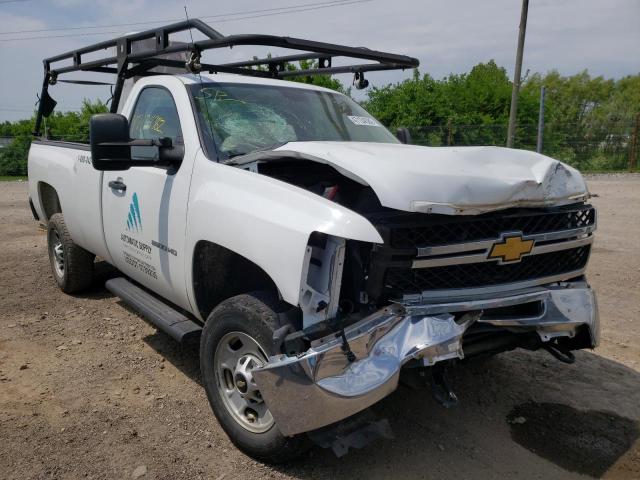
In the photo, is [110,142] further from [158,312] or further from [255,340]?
[255,340]

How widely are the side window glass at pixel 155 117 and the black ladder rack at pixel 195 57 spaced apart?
27cm

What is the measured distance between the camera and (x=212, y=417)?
347 cm

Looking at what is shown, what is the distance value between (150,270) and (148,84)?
1.40 metres

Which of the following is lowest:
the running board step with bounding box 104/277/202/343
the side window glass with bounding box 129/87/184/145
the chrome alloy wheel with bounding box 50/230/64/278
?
the chrome alloy wheel with bounding box 50/230/64/278

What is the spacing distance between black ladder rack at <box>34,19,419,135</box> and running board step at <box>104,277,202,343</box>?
5.16ft

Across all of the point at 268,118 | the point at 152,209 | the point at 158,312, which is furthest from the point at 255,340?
the point at 268,118

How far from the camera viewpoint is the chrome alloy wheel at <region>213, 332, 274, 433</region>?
9.68 feet

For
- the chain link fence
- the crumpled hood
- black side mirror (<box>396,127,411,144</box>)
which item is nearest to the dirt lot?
the crumpled hood

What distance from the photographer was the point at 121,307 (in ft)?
17.9

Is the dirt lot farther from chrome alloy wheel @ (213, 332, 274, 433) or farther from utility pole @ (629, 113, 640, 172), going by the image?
utility pole @ (629, 113, 640, 172)

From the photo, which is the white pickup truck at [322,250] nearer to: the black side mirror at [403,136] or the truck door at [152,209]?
the truck door at [152,209]

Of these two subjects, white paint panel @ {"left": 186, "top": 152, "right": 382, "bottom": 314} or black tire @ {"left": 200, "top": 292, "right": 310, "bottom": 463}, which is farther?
black tire @ {"left": 200, "top": 292, "right": 310, "bottom": 463}

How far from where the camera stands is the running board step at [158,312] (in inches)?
138

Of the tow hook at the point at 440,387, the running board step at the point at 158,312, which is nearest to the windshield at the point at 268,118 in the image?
the running board step at the point at 158,312
